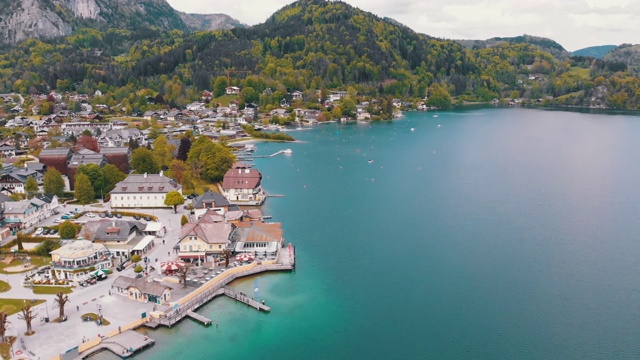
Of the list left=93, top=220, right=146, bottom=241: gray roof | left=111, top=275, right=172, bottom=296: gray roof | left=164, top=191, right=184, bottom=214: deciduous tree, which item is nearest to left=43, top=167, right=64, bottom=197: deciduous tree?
left=164, top=191, right=184, bottom=214: deciduous tree

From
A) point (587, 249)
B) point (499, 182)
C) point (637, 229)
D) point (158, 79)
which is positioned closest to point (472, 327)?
point (587, 249)

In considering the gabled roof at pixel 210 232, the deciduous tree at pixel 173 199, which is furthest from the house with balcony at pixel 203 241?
the deciduous tree at pixel 173 199

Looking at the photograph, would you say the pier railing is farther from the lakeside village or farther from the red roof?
the red roof

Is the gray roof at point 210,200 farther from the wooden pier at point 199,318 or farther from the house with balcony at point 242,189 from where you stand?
the wooden pier at point 199,318

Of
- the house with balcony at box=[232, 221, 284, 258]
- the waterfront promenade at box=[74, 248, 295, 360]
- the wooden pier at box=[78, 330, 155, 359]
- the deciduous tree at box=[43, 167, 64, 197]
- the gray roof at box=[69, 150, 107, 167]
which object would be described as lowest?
the wooden pier at box=[78, 330, 155, 359]

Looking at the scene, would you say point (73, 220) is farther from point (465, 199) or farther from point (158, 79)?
point (158, 79)

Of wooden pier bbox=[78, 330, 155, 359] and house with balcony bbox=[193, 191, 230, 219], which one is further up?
house with balcony bbox=[193, 191, 230, 219]
